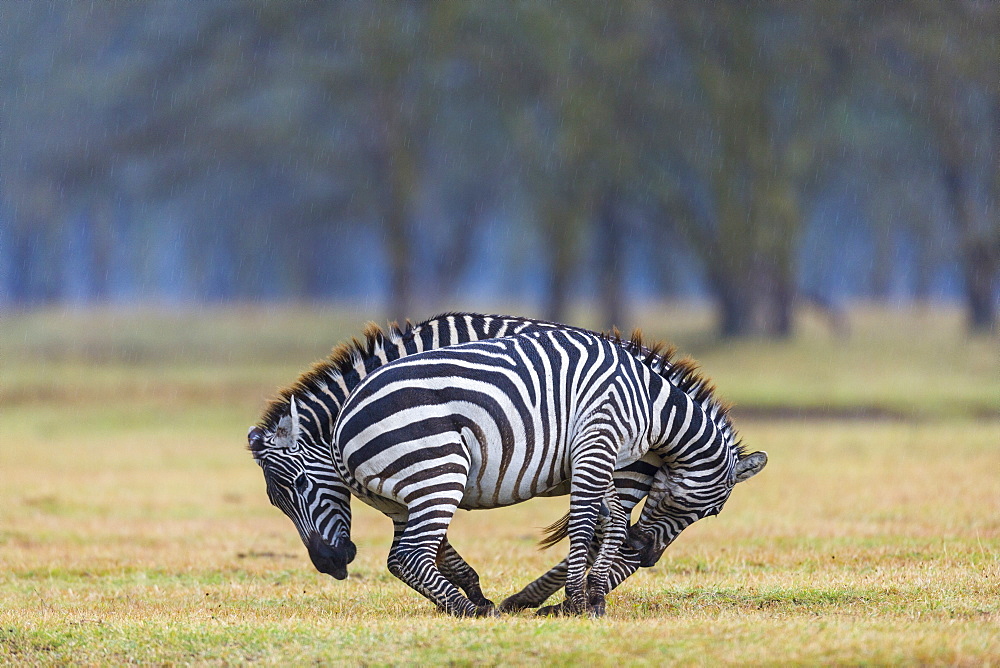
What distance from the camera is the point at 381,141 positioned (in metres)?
33.4

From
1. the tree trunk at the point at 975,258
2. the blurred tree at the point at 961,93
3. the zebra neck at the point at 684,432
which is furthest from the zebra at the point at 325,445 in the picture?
the tree trunk at the point at 975,258

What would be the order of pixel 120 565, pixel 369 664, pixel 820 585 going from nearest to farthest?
pixel 369 664 → pixel 820 585 → pixel 120 565

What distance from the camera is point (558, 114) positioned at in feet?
106

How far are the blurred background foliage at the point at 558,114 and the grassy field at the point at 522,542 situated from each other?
4627 mm

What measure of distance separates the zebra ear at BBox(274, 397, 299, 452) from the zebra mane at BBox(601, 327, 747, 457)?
2.22m

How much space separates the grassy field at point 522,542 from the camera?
6891 millimetres

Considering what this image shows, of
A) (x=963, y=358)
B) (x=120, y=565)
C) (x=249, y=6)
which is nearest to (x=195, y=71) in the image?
(x=249, y=6)

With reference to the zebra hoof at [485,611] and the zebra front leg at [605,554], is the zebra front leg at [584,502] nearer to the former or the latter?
the zebra front leg at [605,554]

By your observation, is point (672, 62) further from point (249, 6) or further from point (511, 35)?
point (249, 6)

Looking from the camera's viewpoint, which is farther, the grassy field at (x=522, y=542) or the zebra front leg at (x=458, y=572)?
the zebra front leg at (x=458, y=572)

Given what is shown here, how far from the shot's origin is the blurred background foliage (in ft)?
103

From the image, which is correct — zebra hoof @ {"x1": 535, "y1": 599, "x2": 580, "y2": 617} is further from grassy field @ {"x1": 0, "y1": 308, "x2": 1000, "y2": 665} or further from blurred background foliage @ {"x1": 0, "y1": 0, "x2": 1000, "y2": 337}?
blurred background foliage @ {"x1": 0, "y1": 0, "x2": 1000, "y2": 337}

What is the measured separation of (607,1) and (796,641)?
26.9 m

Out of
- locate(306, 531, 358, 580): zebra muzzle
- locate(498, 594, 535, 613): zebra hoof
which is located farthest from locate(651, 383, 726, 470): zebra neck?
locate(306, 531, 358, 580): zebra muzzle
